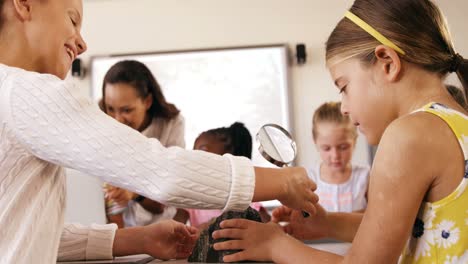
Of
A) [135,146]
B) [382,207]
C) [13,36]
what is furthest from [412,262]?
[13,36]

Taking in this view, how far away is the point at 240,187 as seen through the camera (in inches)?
28.1

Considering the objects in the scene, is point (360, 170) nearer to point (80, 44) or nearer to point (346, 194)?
point (346, 194)

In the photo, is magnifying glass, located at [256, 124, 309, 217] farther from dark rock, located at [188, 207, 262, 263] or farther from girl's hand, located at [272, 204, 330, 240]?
girl's hand, located at [272, 204, 330, 240]

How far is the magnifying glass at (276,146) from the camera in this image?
0.89 metres

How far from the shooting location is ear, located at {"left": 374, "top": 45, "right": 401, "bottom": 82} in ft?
2.86

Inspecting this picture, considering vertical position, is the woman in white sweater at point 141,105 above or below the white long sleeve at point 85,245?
above

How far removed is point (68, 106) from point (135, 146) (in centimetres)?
10

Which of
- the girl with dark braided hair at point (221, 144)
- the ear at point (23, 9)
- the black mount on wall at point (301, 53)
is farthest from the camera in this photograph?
the black mount on wall at point (301, 53)

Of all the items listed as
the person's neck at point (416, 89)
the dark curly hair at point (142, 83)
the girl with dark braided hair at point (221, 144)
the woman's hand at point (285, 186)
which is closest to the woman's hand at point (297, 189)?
the woman's hand at point (285, 186)

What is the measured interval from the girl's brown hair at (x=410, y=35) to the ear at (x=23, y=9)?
19.9 inches

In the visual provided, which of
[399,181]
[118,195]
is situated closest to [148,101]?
[118,195]

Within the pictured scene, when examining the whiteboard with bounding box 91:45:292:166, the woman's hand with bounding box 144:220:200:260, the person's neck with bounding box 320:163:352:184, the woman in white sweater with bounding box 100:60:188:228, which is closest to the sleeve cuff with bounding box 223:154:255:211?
the woman's hand with bounding box 144:220:200:260

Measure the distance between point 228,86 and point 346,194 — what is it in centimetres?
147

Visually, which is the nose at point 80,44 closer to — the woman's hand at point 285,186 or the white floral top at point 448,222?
the woman's hand at point 285,186
